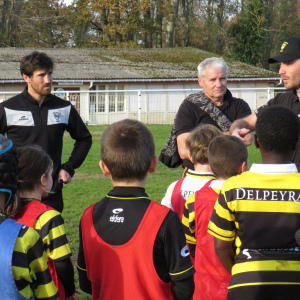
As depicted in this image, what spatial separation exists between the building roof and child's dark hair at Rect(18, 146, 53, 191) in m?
26.0

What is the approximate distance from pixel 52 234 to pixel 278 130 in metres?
1.51

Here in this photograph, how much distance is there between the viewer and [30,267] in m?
1.92

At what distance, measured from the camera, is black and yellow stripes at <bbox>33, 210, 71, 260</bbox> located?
8.73ft

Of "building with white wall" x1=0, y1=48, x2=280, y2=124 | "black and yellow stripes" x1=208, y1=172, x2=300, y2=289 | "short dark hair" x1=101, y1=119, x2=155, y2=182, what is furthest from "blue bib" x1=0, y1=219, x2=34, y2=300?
"building with white wall" x1=0, y1=48, x2=280, y2=124

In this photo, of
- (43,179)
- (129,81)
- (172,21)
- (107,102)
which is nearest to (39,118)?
(43,179)

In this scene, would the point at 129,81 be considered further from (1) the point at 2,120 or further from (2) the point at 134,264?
(2) the point at 134,264

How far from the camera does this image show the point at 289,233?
2436 millimetres

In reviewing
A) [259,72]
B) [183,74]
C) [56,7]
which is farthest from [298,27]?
[56,7]

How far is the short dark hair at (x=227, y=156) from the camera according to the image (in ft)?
9.86

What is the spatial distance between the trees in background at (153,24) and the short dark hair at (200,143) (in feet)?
126

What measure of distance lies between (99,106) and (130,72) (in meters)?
6.38

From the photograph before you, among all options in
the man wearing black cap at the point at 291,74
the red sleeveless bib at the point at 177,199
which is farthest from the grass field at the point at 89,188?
the man wearing black cap at the point at 291,74

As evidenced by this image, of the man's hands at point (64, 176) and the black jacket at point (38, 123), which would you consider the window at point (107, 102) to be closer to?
the black jacket at point (38, 123)

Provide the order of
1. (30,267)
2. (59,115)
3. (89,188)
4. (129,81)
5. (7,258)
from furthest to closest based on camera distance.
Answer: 1. (129,81)
2. (89,188)
3. (59,115)
4. (30,267)
5. (7,258)
